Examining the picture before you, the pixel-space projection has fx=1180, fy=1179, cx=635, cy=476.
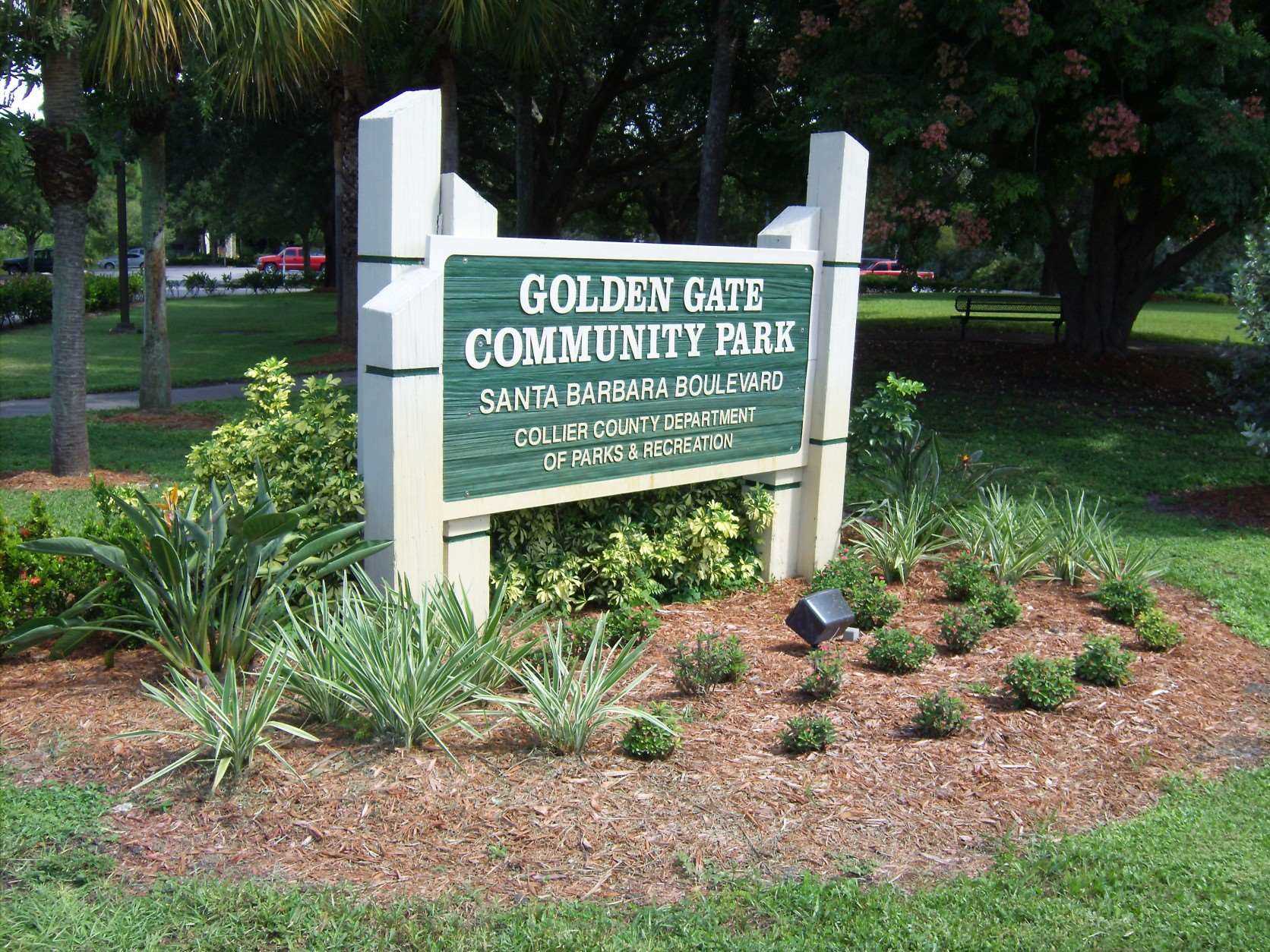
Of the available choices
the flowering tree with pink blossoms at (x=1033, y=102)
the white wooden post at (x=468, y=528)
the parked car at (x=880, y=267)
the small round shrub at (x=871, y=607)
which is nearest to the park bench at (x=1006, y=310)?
the flowering tree with pink blossoms at (x=1033, y=102)

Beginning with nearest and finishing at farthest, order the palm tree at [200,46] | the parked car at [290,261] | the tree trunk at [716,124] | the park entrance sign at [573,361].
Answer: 1. the park entrance sign at [573,361]
2. the palm tree at [200,46]
3. the tree trunk at [716,124]
4. the parked car at [290,261]

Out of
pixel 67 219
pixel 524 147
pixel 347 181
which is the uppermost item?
pixel 524 147

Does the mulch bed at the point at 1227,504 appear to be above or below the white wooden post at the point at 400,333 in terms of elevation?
below

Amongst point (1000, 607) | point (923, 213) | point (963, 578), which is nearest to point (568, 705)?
point (1000, 607)

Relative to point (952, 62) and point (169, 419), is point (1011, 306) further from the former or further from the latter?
point (169, 419)

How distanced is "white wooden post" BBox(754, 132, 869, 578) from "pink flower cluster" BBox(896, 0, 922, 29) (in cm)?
546

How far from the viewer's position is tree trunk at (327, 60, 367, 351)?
16109mm

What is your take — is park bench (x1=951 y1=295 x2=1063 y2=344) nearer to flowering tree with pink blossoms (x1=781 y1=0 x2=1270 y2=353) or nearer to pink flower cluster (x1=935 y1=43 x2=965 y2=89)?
flowering tree with pink blossoms (x1=781 y1=0 x2=1270 y2=353)

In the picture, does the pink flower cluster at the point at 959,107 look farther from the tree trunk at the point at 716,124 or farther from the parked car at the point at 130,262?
the parked car at the point at 130,262

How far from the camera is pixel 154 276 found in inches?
472

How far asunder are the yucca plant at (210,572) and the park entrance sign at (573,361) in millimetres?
334

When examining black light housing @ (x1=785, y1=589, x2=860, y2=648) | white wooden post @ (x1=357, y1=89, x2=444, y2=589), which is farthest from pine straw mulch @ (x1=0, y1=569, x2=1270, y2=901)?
white wooden post @ (x1=357, y1=89, x2=444, y2=589)

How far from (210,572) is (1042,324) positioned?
76.7 feet

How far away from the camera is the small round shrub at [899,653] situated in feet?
17.5
